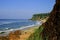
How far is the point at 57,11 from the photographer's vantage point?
15.2 feet

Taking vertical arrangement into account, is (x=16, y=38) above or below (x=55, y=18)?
below

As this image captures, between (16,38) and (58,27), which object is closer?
(58,27)

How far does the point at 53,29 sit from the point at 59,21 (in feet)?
1.11

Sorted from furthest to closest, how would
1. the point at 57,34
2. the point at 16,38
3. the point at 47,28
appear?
the point at 16,38 < the point at 47,28 < the point at 57,34

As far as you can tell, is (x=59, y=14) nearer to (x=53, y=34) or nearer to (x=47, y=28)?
(x=53, y=34)

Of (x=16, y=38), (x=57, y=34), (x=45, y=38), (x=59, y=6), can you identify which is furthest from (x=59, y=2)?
(x=16, y=38)

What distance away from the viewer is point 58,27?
14.7 ft

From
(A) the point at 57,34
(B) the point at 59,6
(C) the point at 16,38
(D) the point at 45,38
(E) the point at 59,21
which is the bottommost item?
(C) the point at 16,38

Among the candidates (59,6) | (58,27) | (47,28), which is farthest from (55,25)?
(47,28)

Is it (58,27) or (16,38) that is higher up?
(58,27)

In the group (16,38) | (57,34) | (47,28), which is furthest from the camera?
(16,38)

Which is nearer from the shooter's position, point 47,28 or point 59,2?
point 59,2

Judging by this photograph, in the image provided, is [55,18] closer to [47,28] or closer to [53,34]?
[53,34]

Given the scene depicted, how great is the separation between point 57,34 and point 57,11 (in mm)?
568
